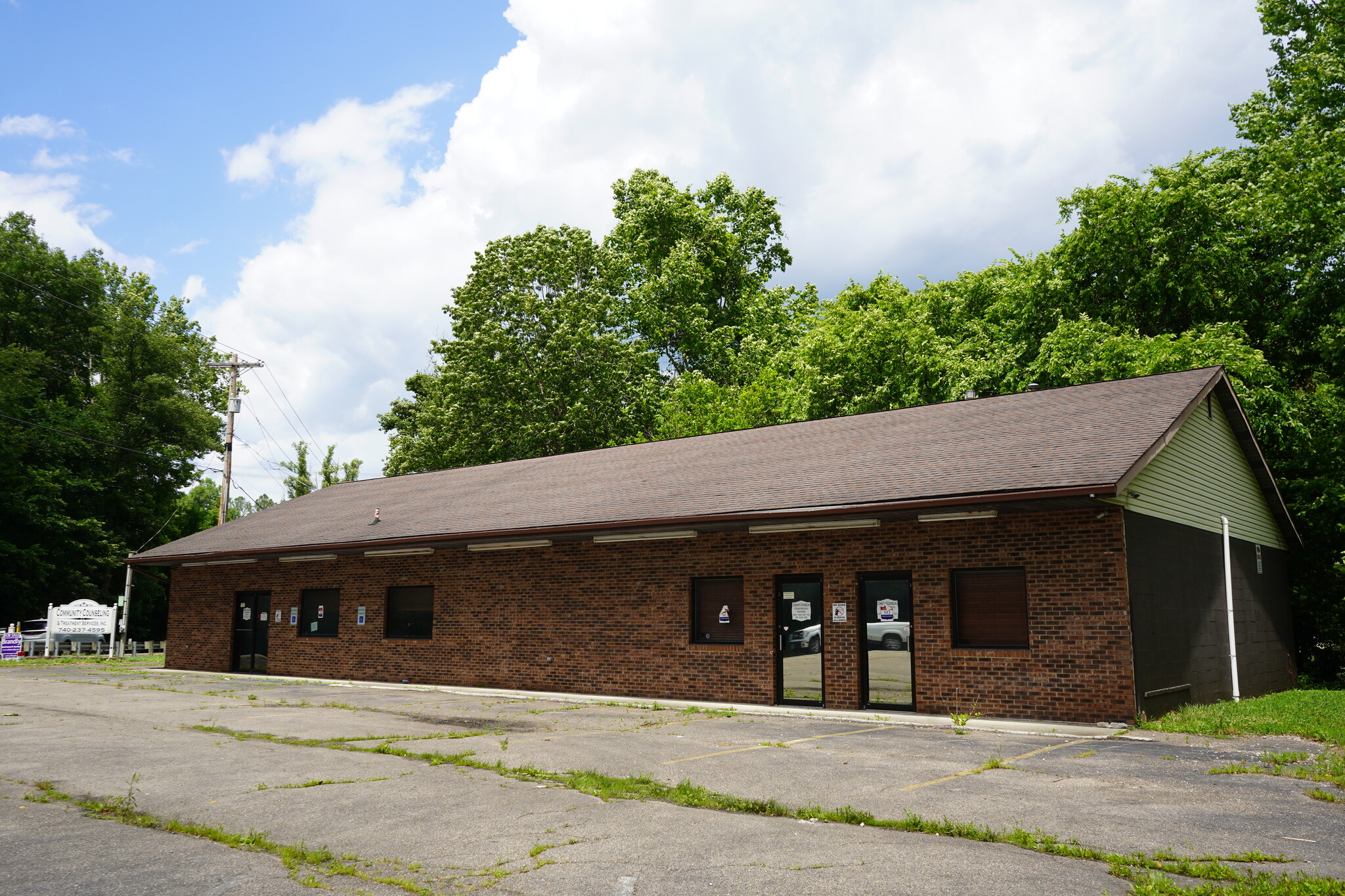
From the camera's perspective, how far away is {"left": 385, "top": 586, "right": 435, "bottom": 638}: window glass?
2028 centimetres

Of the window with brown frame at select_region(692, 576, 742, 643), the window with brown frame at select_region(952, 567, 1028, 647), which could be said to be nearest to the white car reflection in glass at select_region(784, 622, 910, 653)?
the window with brown frame at select_region(952, 567, 1028, 647)

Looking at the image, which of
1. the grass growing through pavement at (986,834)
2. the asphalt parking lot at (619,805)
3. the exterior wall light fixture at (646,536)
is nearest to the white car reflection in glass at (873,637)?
the asphalt parking lot at (619,805)

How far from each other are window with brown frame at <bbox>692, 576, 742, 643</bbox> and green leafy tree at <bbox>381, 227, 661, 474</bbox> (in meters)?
22.1

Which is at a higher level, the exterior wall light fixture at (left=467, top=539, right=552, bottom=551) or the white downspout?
the exterior wall light fixture at (left=467, top=539, right=552, bottom=551)

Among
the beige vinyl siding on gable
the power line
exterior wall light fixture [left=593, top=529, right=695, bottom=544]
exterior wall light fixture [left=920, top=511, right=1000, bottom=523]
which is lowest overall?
exterior wall light fixture [left=593, top=529, right=695, bottom=544]

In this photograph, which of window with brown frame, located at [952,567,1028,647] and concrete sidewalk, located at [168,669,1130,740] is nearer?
concrete sidewalk, located at [168,669,1130,740]

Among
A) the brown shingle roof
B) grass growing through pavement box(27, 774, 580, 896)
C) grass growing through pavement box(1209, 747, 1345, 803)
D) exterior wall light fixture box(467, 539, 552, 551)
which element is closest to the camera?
grass growing through pavement box(27, 774, 580, 896)

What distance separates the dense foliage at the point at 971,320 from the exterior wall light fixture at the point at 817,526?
40.8 ft

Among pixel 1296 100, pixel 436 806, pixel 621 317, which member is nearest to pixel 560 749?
pixel 436 806

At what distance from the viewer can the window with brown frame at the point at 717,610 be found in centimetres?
1602

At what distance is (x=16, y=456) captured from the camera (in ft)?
129

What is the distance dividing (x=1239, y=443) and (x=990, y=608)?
8495mm

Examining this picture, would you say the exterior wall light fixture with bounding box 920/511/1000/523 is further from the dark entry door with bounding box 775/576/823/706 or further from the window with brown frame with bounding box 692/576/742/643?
the window with brown frame with bounding box 692/576/742/643

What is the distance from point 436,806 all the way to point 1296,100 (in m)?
33.4
